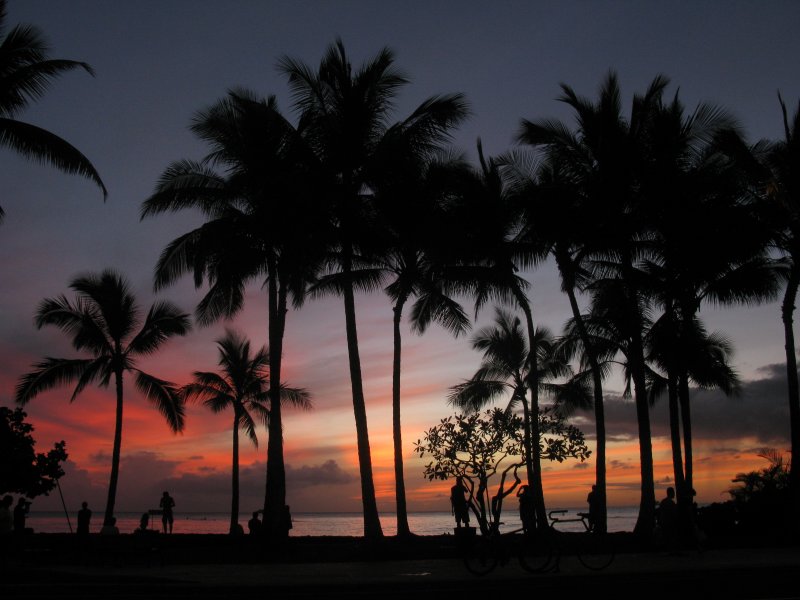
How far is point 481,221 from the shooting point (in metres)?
31.6

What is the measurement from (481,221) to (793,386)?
12622 mm

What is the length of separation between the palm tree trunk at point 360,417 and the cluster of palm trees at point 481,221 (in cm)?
5

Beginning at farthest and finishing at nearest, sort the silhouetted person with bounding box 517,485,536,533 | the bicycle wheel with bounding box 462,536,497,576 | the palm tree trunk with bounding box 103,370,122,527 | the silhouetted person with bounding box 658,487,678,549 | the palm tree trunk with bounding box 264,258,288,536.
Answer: the palm tree trunk with bounding box 103,370,122,527
the palm tree trunk with bounding box 264,258,288,536
the silhouetted person with bounding box 517,485,536,533
the silhouetted person with bounding box 658,487,678,549
the bicycle wheel with bounding box 462,536,497,576

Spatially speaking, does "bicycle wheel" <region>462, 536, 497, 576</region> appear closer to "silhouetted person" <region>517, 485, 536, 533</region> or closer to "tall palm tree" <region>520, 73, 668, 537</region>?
"silhouetted person" <region>517, 485, 536, 533</region>

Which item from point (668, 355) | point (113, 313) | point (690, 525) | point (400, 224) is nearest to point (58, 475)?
point (113, 313)

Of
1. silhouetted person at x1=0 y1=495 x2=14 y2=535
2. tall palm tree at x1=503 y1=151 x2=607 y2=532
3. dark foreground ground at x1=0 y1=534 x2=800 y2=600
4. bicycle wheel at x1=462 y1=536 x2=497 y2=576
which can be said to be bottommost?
dark foreground ground at x1=0 y1=534 x2=800 y2=600

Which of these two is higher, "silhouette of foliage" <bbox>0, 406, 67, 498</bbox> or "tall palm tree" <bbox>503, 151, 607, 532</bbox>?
"tall palm tree" <bbox>503, 151, 607, 532</bbox>

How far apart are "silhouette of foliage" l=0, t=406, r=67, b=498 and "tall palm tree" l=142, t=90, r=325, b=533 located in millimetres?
6276

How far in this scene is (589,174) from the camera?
97.5ft

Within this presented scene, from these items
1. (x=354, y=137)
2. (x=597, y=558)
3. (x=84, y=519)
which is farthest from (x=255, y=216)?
(x=597, y=558)

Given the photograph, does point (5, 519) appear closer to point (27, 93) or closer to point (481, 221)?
point (27, 93)

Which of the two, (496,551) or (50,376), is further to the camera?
(50,376)

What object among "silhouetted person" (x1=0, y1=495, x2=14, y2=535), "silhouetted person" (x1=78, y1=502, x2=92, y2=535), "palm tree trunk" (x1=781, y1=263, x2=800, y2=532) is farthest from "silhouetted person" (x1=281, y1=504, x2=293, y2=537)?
"palm tree trunk" (x1=781, y1=263, x2=800, y2=532)

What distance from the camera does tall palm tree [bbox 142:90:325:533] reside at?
83.1ft
